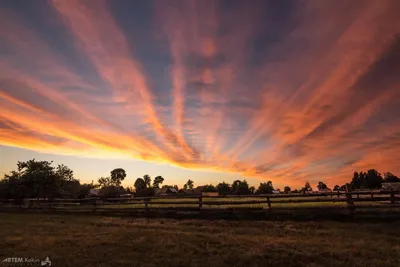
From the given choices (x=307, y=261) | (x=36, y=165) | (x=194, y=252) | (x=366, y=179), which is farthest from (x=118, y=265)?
(x=366, y=179)

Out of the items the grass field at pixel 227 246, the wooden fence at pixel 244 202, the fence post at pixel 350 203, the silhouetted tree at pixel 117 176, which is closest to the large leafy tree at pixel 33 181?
the wooden fence at pixel 244 202

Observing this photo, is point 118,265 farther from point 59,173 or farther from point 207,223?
point 59,173

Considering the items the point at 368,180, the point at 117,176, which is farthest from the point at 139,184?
the point at 368,180

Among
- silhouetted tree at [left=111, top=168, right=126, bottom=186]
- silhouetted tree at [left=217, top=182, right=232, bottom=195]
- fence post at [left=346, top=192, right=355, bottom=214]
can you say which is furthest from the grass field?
silhouetted tree at [left=111, top=168, right=126, bottom=186]

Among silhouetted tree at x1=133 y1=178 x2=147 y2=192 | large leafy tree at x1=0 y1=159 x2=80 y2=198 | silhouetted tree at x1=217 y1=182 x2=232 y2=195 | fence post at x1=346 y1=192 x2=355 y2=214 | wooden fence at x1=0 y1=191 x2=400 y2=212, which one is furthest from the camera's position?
silhouetted tree at x1=133 y1=178 x2=147 y2=192

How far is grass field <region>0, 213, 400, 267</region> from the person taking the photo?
862 cm

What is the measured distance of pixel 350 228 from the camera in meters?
13.3

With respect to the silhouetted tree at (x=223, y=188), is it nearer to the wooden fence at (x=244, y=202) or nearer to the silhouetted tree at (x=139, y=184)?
the silhouetted tree at (x=139, y=184)

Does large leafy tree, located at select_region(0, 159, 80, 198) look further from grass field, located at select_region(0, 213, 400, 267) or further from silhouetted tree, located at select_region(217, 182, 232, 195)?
silhouetted tree, located at select_region(217, 182, 232, 195)

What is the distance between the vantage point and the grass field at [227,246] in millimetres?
8625

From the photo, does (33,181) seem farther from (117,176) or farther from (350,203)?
(117,176)

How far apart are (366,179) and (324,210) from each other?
13422cm

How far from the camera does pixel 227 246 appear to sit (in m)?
10.4

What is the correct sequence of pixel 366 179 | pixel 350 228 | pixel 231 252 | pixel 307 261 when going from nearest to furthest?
pixel 307 261 < pixel 231 252 < pixel 350 228 < pixel 366 179
